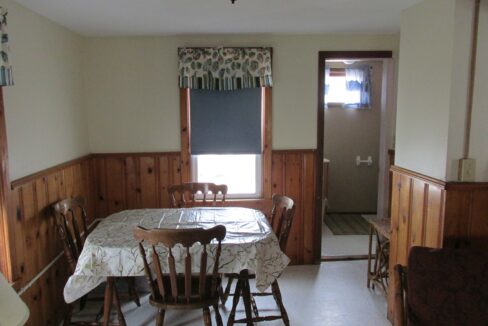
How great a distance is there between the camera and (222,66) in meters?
3.54

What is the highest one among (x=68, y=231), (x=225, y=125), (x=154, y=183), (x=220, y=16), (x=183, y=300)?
(x=220, y=16)

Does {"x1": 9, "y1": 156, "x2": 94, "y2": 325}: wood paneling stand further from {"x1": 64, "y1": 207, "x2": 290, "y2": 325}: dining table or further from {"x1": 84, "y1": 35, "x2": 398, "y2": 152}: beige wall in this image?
{"x1": 84, "y1": 35, "x2": 398, "y2": 152}: beige wall

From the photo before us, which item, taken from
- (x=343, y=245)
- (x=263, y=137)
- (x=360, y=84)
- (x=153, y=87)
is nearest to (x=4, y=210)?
(x=153, y=87)

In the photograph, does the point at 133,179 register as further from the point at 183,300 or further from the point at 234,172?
the point at 183,300

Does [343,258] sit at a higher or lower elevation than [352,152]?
lower

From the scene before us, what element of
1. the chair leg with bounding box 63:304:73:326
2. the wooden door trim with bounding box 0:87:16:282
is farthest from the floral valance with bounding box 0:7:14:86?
the chair leg with bounding box 63:304:73:326

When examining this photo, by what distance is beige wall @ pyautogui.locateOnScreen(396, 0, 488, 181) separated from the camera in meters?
2.08

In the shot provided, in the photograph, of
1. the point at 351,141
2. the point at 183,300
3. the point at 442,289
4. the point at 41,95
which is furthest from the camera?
the point at 351,141

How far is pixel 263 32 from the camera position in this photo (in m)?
3.52

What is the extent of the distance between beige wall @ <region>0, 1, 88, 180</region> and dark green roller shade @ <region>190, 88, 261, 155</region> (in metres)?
1.06

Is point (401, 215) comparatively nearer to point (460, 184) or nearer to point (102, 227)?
point (460, 184)

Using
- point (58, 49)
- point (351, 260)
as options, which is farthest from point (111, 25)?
point (351, 260)

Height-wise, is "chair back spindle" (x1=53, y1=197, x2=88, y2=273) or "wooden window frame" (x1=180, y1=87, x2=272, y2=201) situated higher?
"wooden window frame" (x1=180, y1=87, x2=272, y2=201)

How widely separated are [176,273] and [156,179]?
163 cm
